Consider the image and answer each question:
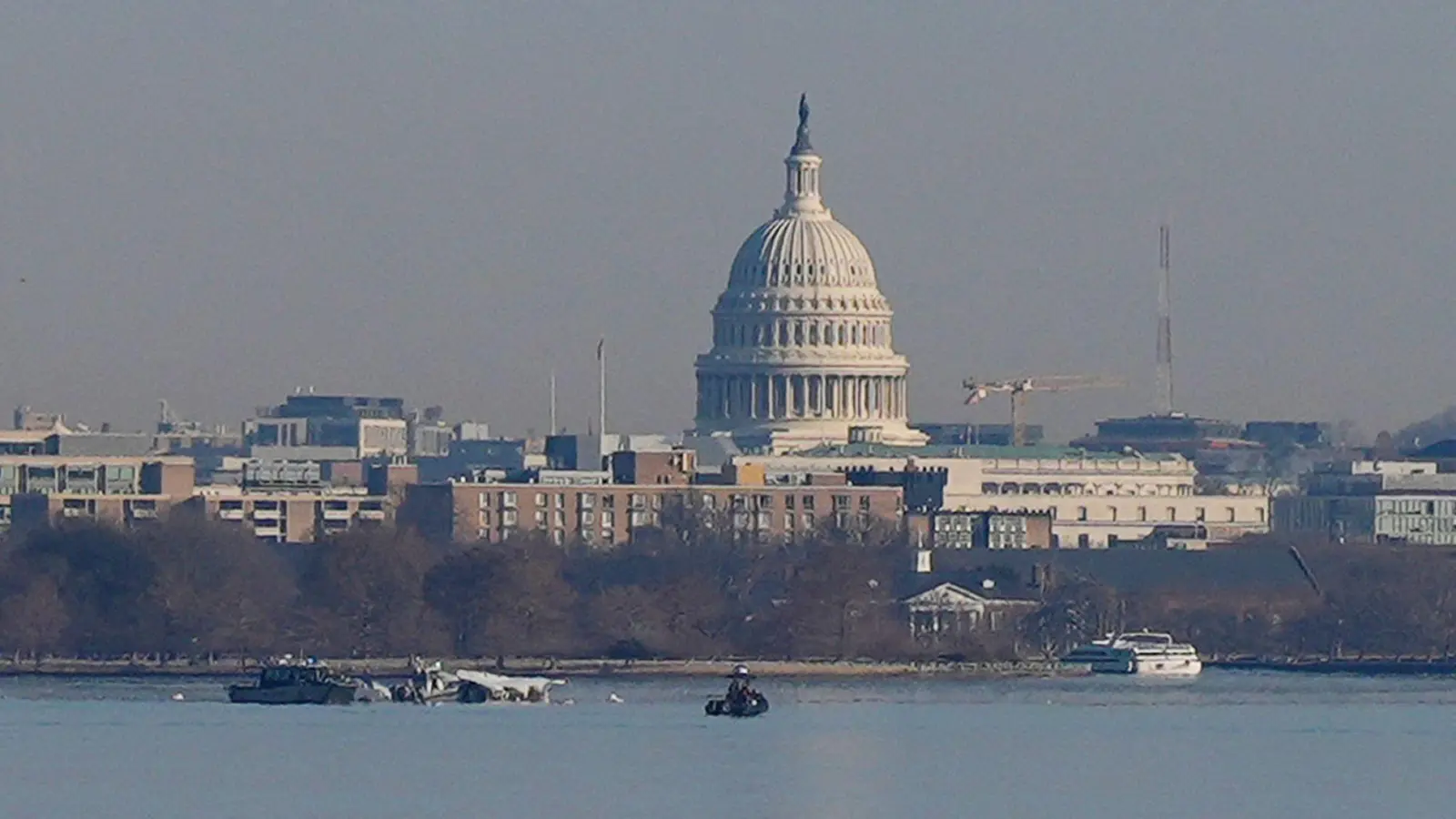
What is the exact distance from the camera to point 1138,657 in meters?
179

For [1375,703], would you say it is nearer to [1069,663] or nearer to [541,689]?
[541,689]

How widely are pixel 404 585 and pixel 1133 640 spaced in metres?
20.1

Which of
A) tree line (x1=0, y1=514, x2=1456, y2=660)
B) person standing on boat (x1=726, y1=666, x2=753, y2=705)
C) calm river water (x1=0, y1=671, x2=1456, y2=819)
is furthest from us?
tree line (x1=0, y1=514, x2=1456, y2=660)

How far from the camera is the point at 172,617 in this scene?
175375 mm

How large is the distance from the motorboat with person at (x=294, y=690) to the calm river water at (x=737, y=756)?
4.03 ft

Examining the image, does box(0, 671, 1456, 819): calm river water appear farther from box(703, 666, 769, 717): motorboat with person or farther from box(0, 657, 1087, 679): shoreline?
box(0, 657, 1087, 679): shoreline

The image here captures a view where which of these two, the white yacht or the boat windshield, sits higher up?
the boat windshield

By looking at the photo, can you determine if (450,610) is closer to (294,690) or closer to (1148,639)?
(1148,639)

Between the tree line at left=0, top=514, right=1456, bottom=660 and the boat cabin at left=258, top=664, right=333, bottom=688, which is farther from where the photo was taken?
the tree line at left=0, top=514, right=1456, bottom=660

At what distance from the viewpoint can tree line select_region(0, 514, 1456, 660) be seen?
576 ft

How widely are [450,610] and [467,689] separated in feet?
71.1

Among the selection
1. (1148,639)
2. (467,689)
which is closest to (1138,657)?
(1148,639)

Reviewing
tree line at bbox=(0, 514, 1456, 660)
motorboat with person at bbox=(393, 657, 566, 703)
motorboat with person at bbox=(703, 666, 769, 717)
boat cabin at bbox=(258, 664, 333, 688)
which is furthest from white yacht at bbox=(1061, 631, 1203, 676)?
motorboat with person at bbox=(703, 666, 769, 717)

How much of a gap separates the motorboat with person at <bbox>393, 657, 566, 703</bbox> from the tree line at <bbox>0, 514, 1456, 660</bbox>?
17780mm
